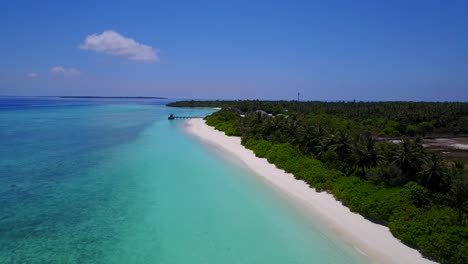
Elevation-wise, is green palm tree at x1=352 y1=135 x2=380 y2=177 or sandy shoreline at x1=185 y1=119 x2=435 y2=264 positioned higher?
green palm tree at x1=352 y1=135 x2=380 y2=177

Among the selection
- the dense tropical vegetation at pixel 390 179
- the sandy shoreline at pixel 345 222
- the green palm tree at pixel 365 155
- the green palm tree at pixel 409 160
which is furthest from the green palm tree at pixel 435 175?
the sandy shoreline at pixel 345 222

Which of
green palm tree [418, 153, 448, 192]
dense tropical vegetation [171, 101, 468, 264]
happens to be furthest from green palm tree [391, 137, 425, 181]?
green palm tree [418, 153, 448, 192]

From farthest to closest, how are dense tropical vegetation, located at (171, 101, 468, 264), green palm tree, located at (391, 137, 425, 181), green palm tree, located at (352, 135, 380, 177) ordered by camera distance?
green palm tree, located at (352, 135, 380, 177) → green palm tree, located at (391, 137, 425, 181) → dense tropical vegetation, located at (171, 101, 468, 264)

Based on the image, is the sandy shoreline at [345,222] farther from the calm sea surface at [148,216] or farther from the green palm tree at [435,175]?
the green palm tree at [435,175]

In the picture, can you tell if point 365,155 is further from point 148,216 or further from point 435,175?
point 148,216

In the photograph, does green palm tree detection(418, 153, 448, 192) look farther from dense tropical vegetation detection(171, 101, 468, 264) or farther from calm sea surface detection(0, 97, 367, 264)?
calm sea surface detection(0, 97, 367, 264)

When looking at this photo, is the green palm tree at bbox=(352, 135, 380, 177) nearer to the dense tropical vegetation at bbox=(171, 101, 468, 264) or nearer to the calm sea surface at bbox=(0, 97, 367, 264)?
the dense tropical vegetation at bbox=(171, 101, 468, 264)

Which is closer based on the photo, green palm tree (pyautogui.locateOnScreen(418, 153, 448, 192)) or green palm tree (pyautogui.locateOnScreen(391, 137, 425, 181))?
green palm tree (pyautogui.locateOnScreen(418, 153, 448, 192))

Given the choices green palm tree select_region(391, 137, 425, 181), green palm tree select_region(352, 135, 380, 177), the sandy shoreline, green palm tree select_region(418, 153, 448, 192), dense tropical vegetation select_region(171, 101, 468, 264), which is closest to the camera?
the sandy shoreline
